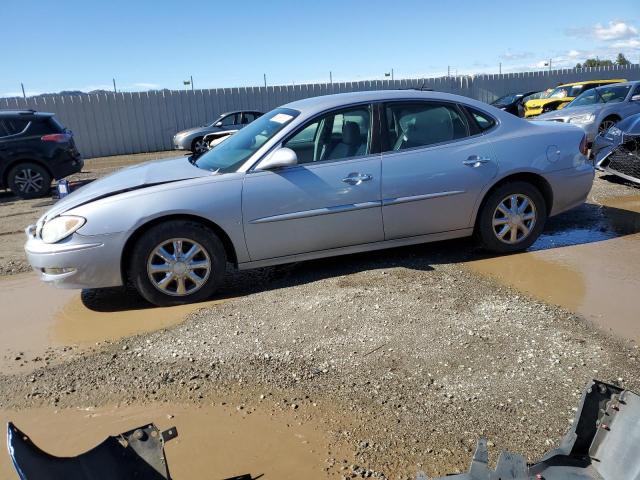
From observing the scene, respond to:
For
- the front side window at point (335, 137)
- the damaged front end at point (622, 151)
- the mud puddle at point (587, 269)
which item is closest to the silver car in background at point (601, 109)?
the damaged front end at point (622, 151)

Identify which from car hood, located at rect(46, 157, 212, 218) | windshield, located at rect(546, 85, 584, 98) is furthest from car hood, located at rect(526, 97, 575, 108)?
car hood, located at rect(46, 157, 212, 218)

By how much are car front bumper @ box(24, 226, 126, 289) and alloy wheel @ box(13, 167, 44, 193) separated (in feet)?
23.2

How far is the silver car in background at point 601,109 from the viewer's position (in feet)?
38.9

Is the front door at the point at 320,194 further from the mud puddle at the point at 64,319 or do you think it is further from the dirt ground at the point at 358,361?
the mud puddle at the point at 64,319

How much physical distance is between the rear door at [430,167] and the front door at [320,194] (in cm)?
17

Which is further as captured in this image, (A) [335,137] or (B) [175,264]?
(A) [335,137]

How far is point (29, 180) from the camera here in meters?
10.7

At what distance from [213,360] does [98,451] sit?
1556 millimetres

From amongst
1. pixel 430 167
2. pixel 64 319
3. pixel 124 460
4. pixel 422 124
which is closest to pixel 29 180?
pixel 64 319

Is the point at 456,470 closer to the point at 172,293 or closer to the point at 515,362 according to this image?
the point at 515,362

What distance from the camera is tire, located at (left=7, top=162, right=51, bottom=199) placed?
419 inches

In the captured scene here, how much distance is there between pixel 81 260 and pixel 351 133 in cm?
256

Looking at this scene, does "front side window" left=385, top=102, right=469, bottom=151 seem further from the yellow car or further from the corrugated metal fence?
the corrugated metal fence

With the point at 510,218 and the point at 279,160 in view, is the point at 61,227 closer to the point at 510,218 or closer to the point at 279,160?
the point at 279,160
